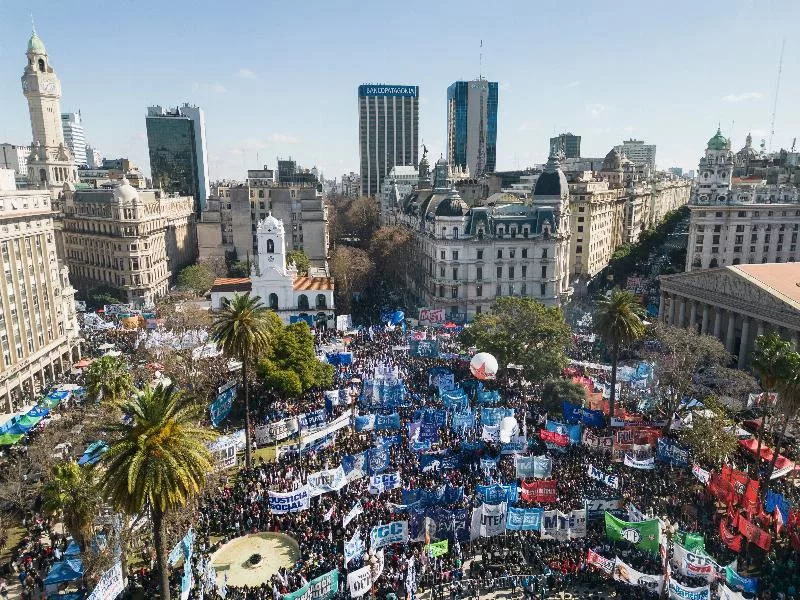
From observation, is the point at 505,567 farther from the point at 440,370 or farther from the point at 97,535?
the point at 440,370

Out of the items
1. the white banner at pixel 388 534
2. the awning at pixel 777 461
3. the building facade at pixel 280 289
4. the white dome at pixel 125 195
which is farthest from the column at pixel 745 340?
the white dome at pixel 125 195

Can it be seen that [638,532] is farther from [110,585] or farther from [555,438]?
[110,585]

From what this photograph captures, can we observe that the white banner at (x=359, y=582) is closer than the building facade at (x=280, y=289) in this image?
Yes

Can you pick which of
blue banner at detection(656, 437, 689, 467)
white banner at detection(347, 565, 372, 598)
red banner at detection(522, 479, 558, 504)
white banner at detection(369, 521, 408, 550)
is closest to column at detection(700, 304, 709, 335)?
blue banner at detection(656, 437, 689, 467)

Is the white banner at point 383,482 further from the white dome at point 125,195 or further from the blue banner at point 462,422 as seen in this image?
the white dome at point 125,195

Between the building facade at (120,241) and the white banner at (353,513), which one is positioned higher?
the building facade at (120,241)

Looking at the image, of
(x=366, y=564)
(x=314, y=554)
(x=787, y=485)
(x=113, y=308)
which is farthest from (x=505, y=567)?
(x=113, y=308)
